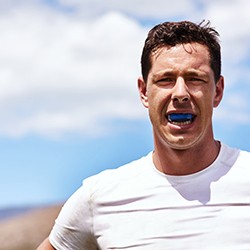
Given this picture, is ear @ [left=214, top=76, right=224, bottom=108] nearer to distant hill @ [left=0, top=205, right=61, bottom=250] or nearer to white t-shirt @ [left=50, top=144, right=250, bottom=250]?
white t-shirt @ [left=50, top=144, right=250, bottom=250]

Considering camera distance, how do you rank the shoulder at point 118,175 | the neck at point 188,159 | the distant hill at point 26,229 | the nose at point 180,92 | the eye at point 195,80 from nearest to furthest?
the nose at point 180,92 → the eye at point 195,80 → the neck at point 188,159 → the shoulder at point 118,175 → the distant hill at point 26,229

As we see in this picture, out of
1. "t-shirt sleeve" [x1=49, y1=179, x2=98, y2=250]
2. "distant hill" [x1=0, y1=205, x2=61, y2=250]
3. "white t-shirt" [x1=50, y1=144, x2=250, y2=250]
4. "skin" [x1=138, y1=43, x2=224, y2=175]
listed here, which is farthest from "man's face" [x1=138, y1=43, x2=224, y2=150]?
"distant hill" [x1=0, y1=205, x2=61, y2=250]

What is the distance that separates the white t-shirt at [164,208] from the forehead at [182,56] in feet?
2.07

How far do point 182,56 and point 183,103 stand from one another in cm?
34

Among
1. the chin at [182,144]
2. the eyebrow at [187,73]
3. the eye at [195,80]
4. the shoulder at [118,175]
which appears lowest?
the shoulder at [118,175]

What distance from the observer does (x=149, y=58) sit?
6730 millimetres

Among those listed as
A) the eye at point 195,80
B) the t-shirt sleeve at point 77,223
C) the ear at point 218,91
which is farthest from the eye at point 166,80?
the t-shirt sleeve at point 77,223

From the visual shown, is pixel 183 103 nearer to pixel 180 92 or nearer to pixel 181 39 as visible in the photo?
pixel 180 92

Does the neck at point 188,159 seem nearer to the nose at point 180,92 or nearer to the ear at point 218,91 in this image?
the ear at point 218,91

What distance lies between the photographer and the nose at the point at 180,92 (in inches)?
251

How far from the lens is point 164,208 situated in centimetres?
656

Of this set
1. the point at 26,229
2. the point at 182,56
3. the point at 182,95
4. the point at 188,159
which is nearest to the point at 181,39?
the point at 182,56

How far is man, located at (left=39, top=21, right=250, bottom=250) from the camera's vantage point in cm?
643

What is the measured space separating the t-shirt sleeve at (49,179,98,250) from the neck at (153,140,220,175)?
63cm
